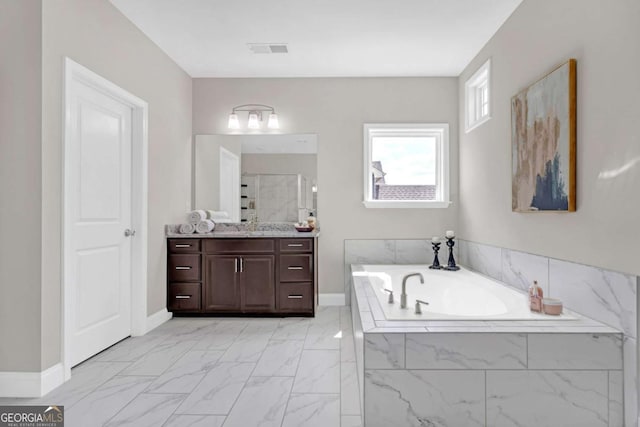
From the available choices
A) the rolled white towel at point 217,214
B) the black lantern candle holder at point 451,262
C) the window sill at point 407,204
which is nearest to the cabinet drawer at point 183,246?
the rolled white towel at point 217,214

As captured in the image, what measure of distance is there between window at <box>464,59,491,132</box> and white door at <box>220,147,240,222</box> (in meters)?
2.43

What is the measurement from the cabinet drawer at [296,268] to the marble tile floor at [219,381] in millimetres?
511

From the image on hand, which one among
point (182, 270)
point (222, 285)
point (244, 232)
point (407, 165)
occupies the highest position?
point (407, 165)

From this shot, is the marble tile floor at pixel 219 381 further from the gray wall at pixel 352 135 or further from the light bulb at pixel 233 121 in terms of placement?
the light bulb at pixel 233 121

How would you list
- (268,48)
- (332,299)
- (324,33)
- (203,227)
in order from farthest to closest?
(332,299) → (203,227) → (268,48) → (324,33)

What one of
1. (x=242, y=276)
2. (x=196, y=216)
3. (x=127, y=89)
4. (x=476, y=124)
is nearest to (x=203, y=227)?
(x=196, y=216)

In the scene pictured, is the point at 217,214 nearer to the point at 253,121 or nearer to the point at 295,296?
the point at 253,121

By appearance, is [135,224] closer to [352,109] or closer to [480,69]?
[352,109]

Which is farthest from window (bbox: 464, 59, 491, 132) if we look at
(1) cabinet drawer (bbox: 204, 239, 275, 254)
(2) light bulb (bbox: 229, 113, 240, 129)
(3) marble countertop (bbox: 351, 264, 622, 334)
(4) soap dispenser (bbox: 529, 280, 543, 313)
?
(2) light bulb (bbox: 229, 113, 240, 129)

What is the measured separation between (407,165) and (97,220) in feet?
9.96

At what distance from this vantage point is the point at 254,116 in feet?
13.3

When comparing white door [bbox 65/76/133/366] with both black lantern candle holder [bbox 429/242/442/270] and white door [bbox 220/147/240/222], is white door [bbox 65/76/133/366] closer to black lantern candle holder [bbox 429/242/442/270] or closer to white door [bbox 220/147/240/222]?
white door [bbox 220/147/240/222]

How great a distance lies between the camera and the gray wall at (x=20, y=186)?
2.08 m

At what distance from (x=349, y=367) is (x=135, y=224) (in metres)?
2.05
